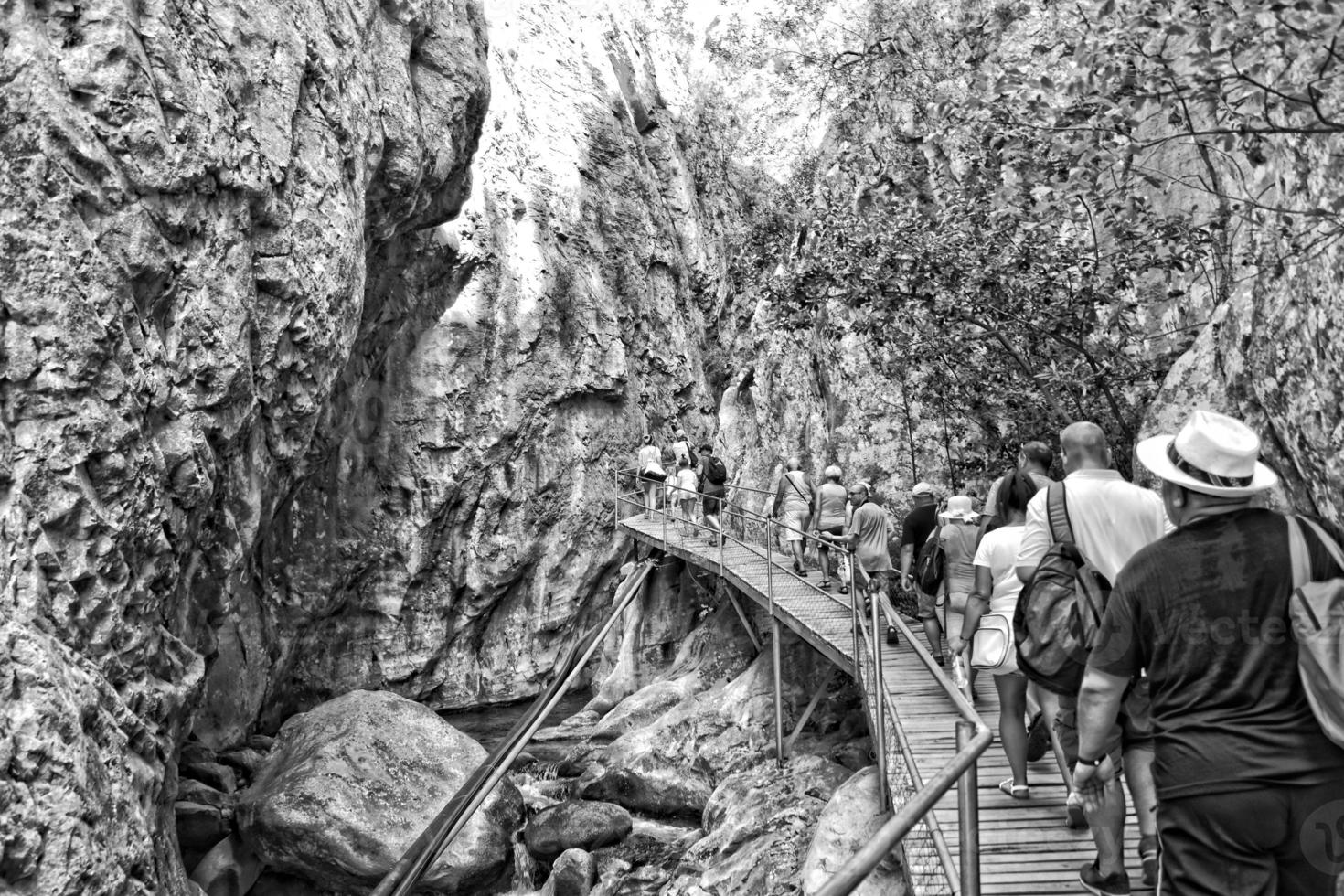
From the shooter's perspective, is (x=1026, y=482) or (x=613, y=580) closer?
(x=1026, y=482)

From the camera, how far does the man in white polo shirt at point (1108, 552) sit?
325 cm

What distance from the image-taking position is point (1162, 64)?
6.72 metres

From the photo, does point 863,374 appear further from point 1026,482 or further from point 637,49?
point 637,49

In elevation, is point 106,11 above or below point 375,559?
above

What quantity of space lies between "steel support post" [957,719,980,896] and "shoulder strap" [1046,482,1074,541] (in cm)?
83

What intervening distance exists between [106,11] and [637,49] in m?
22.6

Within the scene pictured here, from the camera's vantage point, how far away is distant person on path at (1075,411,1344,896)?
2570 millimetres

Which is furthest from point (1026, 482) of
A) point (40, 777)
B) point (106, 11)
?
point (106, 11)

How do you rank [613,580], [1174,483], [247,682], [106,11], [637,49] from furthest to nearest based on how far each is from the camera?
[637,49], [613,580], [247,682], [106,11], [1174,483]

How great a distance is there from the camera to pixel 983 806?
5.66 metres

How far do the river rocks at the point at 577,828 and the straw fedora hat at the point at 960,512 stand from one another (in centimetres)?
636

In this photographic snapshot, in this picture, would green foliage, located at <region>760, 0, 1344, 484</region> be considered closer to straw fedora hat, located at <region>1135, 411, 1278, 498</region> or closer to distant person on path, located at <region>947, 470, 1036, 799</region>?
distant person on path, located at <region>947, 470, 1036, 799</region>

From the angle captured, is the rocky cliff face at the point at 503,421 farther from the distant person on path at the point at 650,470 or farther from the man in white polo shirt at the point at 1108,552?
the man in white polo shirt at the point at 1108,552

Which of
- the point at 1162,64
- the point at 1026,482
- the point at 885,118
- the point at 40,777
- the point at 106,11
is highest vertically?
the point at 885,118
